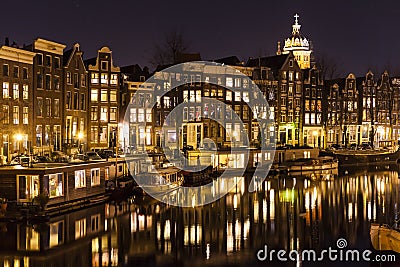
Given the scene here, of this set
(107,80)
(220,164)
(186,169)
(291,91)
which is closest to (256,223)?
(186,169)

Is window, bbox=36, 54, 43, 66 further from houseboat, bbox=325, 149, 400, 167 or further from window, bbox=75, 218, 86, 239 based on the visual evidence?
houseboat, bbox=325, 149, 400, 167

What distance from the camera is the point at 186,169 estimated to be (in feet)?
150

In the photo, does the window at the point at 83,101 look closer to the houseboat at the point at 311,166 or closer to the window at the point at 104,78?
the window at the point at 104,78

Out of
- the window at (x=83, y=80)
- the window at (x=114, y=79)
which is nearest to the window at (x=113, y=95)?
the window at (x=114, y=79)

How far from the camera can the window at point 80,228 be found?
2655 centimetres

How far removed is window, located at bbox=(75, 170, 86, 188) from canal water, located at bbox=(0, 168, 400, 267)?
192 cm

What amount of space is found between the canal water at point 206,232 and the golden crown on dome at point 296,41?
199 feet

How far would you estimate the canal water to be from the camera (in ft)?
75.1

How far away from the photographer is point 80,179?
33.9 metres

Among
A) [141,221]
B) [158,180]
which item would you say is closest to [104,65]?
[158,180]

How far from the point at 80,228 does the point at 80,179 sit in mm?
6658

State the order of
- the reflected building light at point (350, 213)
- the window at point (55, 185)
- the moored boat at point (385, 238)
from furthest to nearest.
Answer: the reflected building light at point (350, 213), the window at point (55, 185), the moored boat at point (385, 238)

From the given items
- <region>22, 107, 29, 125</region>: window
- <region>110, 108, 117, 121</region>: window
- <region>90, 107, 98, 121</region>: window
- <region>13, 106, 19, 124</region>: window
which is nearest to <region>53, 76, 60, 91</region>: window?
<region>22, 107, 29, 125</region>: window

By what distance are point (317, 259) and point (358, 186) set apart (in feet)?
75.6
